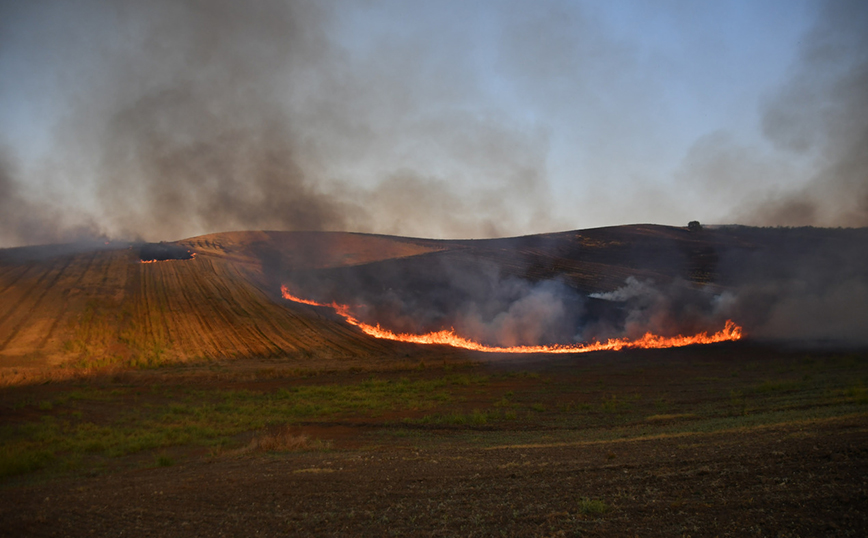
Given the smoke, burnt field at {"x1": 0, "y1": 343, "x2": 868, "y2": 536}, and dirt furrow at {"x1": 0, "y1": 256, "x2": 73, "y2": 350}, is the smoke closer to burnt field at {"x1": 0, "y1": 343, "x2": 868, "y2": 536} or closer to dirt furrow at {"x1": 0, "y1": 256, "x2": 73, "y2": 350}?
burnt field at {"x1": 0, "y1": 343, "x2": 868, "y2": 536}

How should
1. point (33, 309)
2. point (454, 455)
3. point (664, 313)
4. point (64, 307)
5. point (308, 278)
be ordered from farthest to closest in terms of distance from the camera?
point (308, 278) → point (664, 313) → point (64, 307) → point (33, 309) → point (454, 455)

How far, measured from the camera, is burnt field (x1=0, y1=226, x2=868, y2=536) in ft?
21.0

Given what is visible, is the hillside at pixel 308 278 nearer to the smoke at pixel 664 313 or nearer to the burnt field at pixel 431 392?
the burnt field at pixel 431 392

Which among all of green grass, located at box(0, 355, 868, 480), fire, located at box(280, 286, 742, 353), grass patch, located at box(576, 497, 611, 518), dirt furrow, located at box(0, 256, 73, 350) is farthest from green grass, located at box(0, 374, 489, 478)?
fire, located at box(280, 286, 742, 353)

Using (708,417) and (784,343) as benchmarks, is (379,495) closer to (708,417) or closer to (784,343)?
(708,417)

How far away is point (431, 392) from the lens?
2205cm

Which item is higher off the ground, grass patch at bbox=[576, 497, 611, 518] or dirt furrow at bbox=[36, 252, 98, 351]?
dirt furrow at bbox=[36, 252, 98, 351]

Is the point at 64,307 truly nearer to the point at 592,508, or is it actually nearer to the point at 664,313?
the point at 592,508

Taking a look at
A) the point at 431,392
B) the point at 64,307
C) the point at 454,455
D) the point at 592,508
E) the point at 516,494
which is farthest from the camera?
the point at 64,307

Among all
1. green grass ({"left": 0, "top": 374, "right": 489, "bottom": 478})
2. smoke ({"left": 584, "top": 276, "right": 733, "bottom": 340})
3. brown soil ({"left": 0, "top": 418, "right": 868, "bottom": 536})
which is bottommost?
green grass ({"left": 0, "top": 374, "right": 489, "bottom": 478})

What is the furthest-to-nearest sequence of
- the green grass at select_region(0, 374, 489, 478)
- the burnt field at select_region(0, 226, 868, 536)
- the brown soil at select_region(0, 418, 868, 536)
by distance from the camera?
the green grass at select_region(0, 374, 489, 478), the burnt field at select_region(0, 226, 868, 536), the brown soil at select_region(0, 418, 868, 536)

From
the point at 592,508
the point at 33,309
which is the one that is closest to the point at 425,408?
the point at 592,508

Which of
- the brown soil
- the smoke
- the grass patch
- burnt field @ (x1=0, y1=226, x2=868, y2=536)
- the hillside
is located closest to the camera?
the brown soil

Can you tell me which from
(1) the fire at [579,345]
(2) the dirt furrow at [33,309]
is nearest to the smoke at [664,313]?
(1) the fire at [579,345]
